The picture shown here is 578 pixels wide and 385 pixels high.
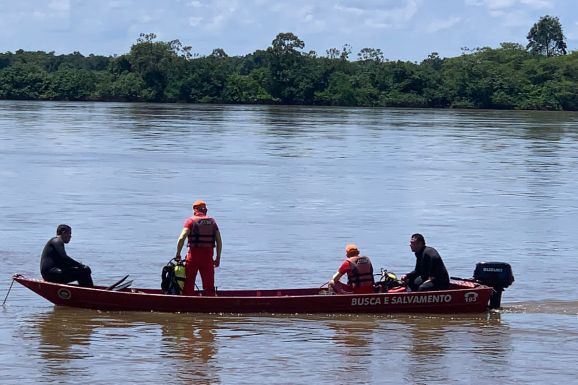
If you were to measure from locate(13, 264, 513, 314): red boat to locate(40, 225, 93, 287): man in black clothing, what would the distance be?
19cm

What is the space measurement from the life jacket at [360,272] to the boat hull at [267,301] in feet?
0.96

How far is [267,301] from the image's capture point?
17.6 meters

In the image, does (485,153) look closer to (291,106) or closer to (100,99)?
(291,106)

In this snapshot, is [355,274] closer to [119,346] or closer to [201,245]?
[201,245]

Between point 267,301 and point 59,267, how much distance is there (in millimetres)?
2996

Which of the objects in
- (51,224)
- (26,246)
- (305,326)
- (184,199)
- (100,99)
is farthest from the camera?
(100,99)

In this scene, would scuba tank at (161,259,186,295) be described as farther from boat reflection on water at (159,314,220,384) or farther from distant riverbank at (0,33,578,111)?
distant riverbank at (0,33,578,111)

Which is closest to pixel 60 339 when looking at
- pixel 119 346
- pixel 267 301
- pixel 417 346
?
pixel 119 346

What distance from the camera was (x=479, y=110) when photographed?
13000 centimetres

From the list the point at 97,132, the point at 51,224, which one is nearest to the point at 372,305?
the point at 51,224

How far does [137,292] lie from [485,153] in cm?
3897

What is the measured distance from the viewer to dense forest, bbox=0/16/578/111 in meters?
131

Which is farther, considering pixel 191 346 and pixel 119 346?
pixel 191 346

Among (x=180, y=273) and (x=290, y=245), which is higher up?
(x=180, y=273)
